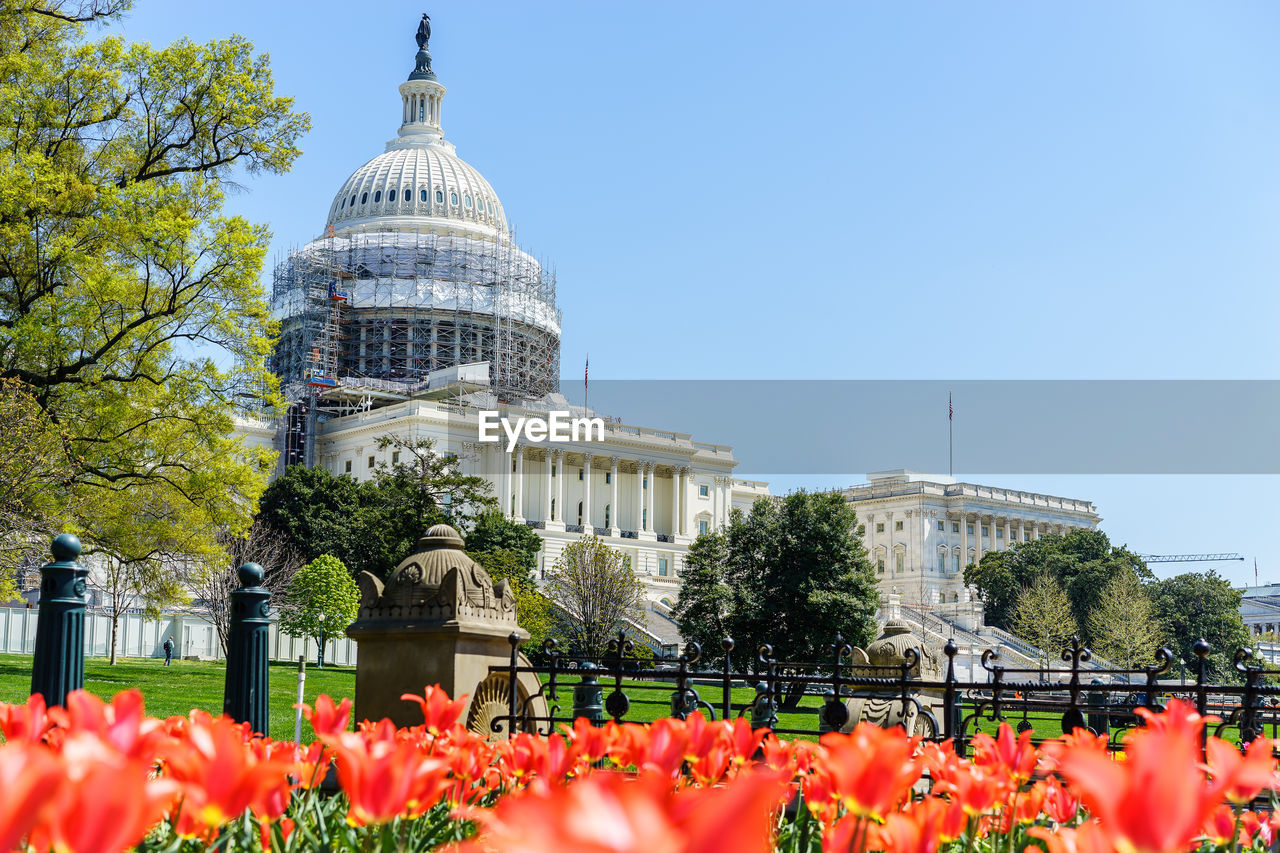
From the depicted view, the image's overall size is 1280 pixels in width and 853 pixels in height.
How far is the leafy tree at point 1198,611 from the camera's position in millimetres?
85500

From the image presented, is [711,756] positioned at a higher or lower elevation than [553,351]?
lower

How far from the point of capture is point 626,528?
9988cm

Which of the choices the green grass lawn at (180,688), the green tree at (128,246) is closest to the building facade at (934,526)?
the green grass lawn at (180,688)

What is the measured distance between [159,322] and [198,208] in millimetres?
2391

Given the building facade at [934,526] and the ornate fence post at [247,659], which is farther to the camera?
the building facade at [934,526]

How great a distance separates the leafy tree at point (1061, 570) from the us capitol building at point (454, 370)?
68.9ft

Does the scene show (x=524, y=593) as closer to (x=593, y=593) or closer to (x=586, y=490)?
(x=593, y=593)

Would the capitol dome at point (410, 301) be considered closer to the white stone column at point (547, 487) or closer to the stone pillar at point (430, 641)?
the white stone column at point (547, 487)

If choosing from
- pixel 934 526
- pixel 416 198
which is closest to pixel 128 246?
pixel 416 198

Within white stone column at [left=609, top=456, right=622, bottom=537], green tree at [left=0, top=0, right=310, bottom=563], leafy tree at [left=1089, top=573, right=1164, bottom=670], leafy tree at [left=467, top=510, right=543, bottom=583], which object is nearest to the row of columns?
white stone column at [left=609, top=456, right=622, bottom=537]

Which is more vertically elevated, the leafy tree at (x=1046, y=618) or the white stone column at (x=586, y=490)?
the white stone column at (x=586, y=490)

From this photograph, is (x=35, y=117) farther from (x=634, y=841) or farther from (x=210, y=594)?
(x=210, y=594)

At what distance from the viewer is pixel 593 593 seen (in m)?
59.6

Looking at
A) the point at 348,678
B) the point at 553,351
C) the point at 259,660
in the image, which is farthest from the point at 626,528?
the point at 259,660
